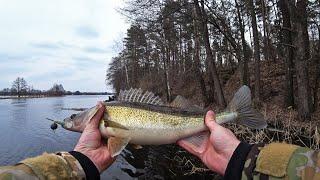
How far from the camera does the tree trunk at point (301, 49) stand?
16078mm

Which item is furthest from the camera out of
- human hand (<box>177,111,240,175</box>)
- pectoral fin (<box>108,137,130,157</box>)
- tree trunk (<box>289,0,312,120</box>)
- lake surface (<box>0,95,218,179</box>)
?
tree trunk (<box>289,0,312,120</box>)

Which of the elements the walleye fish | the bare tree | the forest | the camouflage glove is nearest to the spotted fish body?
the walleye fish

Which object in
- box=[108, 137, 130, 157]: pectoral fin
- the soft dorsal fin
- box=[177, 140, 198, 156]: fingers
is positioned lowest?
box=[177, 140, 198, 156]: fingers

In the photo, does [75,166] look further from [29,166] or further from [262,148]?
[262,148]

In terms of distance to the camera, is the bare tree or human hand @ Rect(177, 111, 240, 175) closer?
Result: human hand @ Rect(177, 111, 240, 175)

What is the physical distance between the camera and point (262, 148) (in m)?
2.08

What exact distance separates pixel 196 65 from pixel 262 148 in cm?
2700

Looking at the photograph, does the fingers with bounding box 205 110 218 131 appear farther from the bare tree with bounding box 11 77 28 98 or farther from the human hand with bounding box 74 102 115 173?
the bare tree with bounding box 11 77 28 98

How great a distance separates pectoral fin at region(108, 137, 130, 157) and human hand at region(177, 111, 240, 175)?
57cm

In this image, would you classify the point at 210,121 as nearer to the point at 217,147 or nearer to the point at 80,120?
the point at 217,147

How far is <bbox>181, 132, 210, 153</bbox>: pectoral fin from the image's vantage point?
314 cm

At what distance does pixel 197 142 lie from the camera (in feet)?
10.6

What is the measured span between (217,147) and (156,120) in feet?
2.82

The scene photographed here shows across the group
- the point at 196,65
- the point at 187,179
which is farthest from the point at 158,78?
the point at 187,179
